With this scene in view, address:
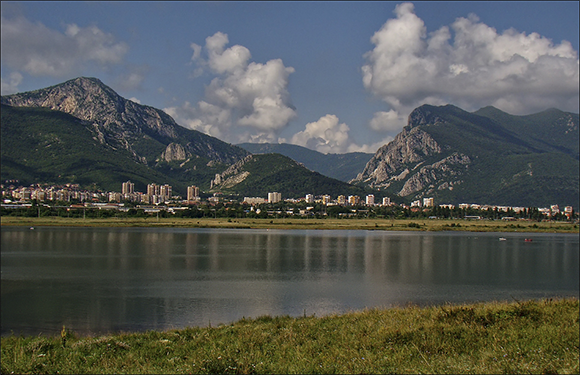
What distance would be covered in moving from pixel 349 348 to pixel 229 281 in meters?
22.5

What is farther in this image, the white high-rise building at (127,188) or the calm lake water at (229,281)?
the white high-rise building at (127,188)

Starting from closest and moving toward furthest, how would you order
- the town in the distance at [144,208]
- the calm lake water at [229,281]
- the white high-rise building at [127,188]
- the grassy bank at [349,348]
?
1. the grassy bank at [349,348]
2. the calm lake water at [229,281]
3. the town in the distance at [144,208]
4. the white high-rise building at [127,188]

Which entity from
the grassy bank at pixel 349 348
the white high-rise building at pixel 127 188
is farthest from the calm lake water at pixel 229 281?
the white high-rise building at pixel 127 188

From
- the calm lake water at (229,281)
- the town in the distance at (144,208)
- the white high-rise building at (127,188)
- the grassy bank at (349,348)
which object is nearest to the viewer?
the grassy bank at (349,348)

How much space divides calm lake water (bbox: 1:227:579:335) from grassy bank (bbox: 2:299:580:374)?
7851 millimetres

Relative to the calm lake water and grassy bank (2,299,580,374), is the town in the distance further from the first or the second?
grassy bank (2,299,580,374)

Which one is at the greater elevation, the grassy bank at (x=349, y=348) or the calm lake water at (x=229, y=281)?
the grassy bank at (x=349, y=348)

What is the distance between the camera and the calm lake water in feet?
68.0

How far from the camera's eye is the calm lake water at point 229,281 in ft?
68.0

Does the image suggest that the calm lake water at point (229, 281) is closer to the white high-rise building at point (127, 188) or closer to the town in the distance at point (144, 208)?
the town in the distance at point (144, 208)

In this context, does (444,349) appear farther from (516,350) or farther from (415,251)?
(415,251)

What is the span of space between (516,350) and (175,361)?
6.48 m

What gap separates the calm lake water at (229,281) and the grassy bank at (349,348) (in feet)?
25.8

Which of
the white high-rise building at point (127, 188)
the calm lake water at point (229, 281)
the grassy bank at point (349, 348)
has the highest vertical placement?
the white high-rise building at point (127, 188)
